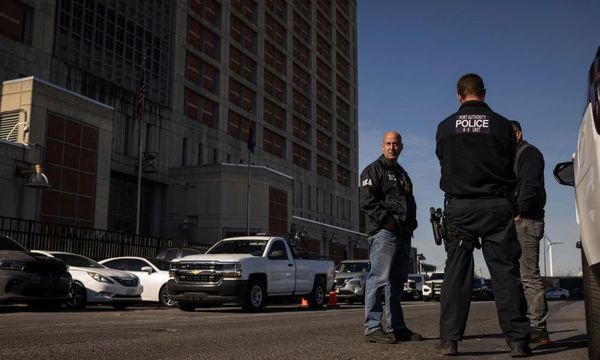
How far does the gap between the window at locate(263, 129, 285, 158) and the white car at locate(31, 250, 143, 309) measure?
44078 mm

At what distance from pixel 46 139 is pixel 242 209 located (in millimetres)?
18396

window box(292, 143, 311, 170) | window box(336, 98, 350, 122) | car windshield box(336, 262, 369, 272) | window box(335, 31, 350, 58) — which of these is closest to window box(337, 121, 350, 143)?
window box(336, 98, 350, 122)

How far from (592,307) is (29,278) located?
1161 centimetres

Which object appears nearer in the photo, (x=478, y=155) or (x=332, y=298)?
(x=478, y=155)

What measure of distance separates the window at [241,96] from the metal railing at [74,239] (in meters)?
26.0

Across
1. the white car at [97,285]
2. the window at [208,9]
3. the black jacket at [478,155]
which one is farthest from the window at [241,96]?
the black jacket at [478,155]

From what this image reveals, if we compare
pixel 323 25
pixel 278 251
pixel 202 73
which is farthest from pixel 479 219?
pixel 323 25

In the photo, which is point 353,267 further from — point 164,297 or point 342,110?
point 342,110

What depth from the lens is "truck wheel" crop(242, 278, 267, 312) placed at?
13.9 m

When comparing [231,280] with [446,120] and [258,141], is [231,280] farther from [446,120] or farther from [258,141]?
[258,141]

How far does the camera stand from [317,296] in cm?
1692

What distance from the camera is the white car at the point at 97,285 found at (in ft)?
50.1

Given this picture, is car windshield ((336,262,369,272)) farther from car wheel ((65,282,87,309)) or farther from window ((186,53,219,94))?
window ((186,53,219,94))

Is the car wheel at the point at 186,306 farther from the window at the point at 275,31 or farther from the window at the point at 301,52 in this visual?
the window at the point at 301,52
